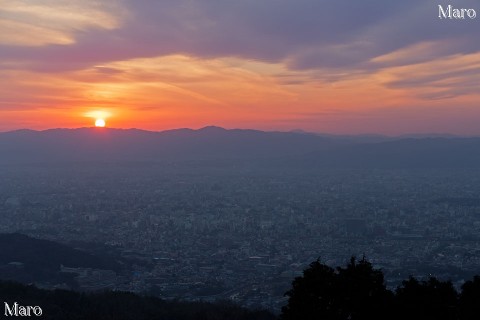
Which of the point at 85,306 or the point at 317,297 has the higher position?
the point at 317,297

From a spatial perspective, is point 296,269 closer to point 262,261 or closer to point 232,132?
point 262,261

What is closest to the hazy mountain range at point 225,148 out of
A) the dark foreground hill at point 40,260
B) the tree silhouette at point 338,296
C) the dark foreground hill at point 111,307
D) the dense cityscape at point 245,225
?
the dense cityscape at point 245,225

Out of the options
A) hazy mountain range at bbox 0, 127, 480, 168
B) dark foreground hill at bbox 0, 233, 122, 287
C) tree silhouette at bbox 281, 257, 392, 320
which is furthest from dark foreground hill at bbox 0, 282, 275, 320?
hazy mountain range at bbox 0, 127, 480, 168

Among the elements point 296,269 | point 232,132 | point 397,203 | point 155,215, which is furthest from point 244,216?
point 232,132

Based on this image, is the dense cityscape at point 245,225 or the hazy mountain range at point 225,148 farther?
the hazy mountain range at point 225,148

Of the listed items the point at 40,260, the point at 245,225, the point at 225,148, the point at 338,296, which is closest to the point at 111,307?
the point at 338,296

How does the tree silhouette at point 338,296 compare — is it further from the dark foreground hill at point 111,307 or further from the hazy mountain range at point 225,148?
the hazy mountain range at point 225,148
